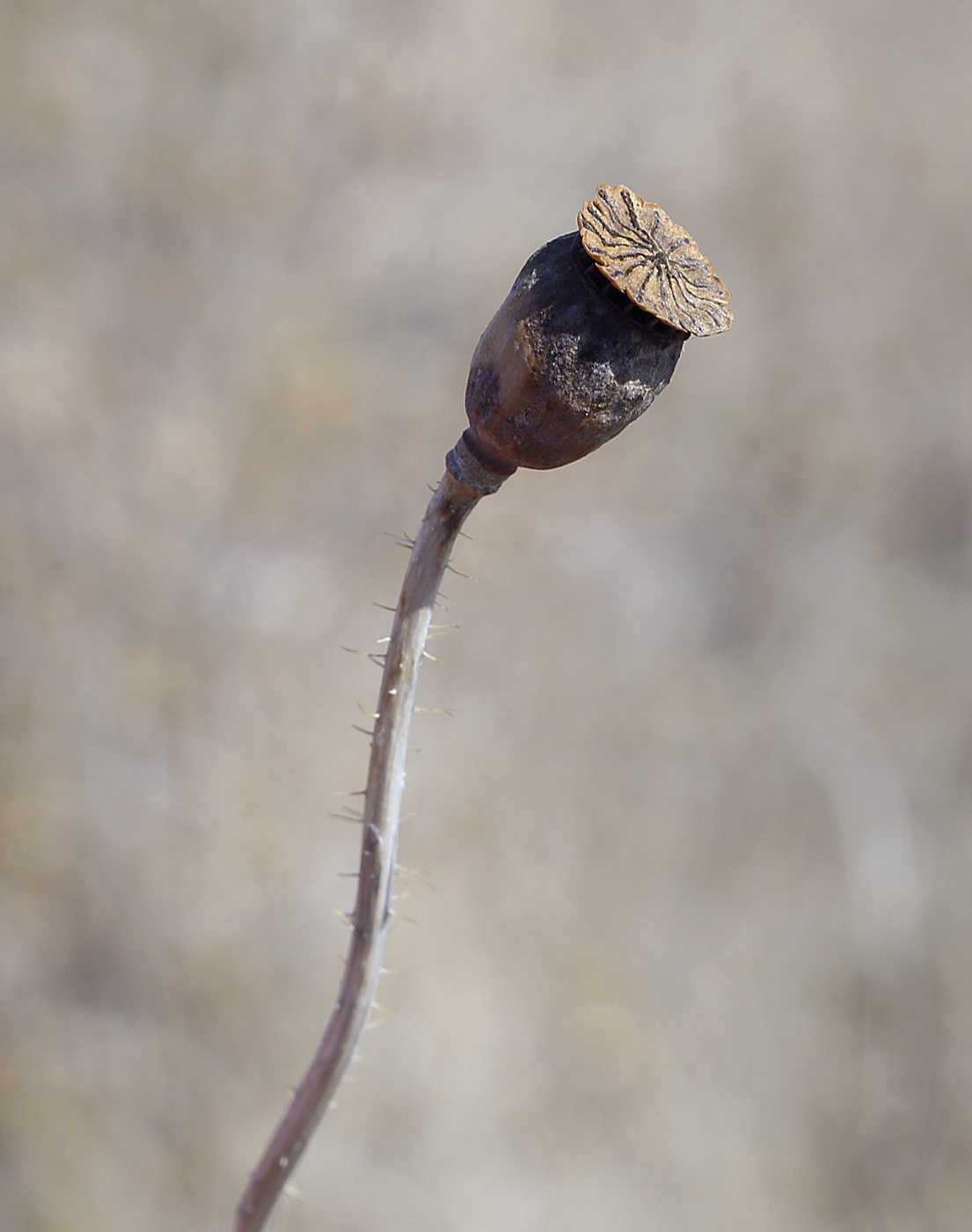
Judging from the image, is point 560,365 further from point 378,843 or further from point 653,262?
point 378,843

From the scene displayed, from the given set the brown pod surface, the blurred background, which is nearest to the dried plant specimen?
the brown pod surface

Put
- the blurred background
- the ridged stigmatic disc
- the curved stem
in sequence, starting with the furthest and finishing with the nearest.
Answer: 1. the blurred background
2. the curved stem
3. the ridged stigmatic disc

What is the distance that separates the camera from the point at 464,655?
5633mm

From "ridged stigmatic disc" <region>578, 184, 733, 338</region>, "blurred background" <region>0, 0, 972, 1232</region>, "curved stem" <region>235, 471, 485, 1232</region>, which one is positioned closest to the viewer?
"ridged stigmatic disc" <region>578, 184, 733, 338</region>

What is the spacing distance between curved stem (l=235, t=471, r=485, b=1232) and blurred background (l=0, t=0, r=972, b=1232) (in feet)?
9.86

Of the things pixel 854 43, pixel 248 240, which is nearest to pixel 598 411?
pixel 248 240

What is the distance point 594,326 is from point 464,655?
4.59m

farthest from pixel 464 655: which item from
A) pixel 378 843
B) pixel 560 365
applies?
pixel 560 365

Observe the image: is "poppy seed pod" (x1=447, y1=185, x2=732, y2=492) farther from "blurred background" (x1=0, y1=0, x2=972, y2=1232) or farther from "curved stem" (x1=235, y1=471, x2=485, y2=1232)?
"blurred background" (x1=0, y1=0, x2=972, y2=1232)

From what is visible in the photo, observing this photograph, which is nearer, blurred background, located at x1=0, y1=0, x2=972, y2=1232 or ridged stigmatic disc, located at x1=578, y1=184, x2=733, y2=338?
ridged stigmatic disc, located at x1=578, y1=184, x2=733, y2=338

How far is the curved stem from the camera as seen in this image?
117cm

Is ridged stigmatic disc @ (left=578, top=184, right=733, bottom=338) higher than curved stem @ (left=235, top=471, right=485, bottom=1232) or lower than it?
higher

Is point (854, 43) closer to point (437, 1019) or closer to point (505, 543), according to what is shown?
point (505, 543)

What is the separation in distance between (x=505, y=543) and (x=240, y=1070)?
309cm
